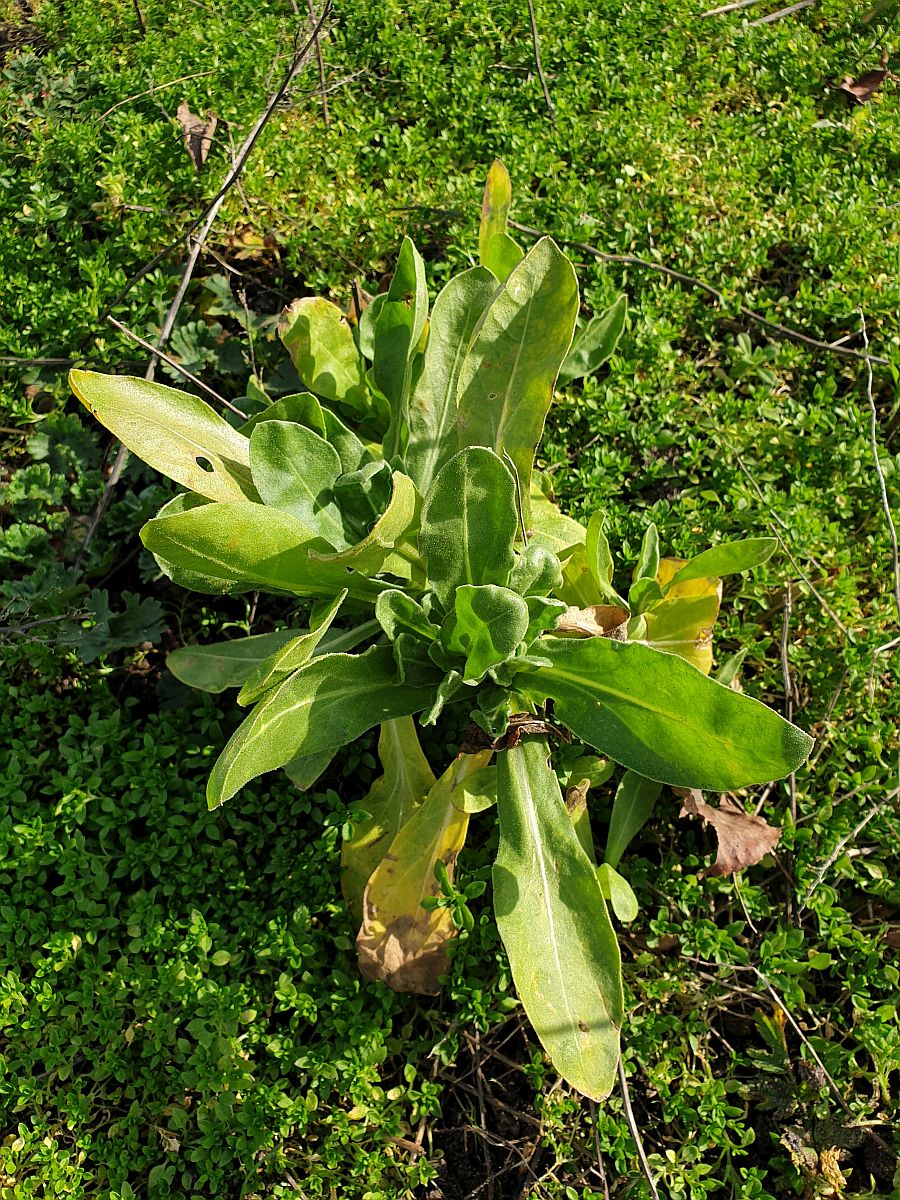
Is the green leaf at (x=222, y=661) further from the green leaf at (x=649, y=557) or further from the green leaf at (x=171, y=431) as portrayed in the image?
the green leaf at (x=649, y=557)

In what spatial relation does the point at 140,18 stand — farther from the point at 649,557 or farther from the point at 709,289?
the point at 649,557

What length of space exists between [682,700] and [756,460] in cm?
134

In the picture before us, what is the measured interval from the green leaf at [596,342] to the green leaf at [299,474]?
1086 millimetres

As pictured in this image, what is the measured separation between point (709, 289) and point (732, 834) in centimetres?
183

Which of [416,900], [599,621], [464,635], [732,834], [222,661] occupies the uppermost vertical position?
[464,635]

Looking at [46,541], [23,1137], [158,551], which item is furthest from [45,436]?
[23,1137]

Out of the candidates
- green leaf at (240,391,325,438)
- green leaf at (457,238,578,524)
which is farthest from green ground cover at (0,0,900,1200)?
green leaf at (240,391,325,438)

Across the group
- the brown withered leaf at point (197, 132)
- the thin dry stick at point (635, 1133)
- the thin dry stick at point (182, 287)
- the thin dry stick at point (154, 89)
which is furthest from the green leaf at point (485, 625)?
the thin dry stick at point (154, 89)

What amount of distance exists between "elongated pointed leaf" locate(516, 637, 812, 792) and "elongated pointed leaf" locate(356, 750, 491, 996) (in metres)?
0.35

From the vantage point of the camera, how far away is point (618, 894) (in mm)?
2260

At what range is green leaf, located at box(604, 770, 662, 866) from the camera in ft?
7.77

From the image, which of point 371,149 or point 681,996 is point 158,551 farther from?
point 371,149

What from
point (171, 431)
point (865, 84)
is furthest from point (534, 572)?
point (865, 84)

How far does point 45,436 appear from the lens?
3029 millimetres
